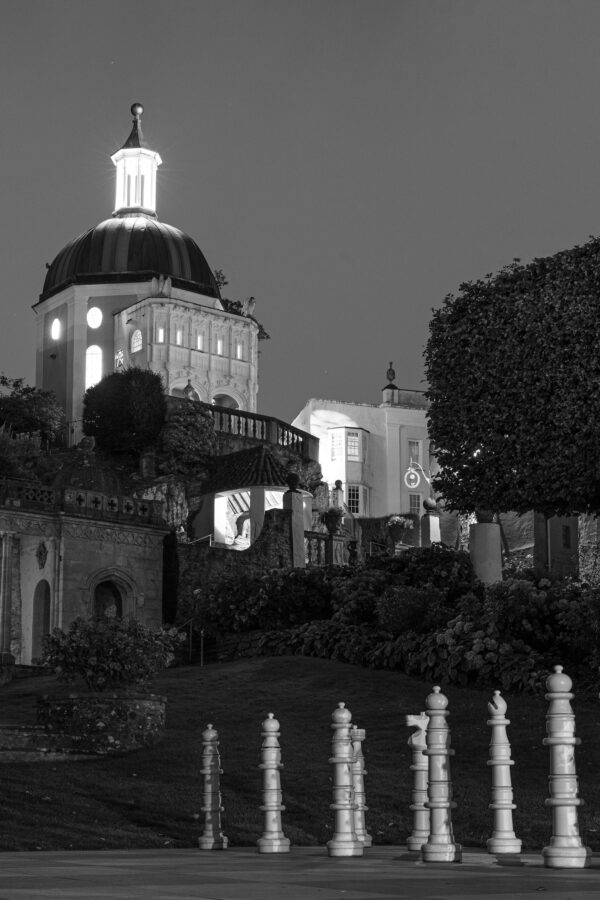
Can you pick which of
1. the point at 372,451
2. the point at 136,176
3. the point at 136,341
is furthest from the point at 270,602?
the point at 136,176

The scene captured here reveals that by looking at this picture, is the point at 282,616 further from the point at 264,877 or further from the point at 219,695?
the point at 264,877

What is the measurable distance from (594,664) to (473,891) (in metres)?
18.3

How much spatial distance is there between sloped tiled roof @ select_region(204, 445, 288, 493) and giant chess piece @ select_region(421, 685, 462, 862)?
3815 cm

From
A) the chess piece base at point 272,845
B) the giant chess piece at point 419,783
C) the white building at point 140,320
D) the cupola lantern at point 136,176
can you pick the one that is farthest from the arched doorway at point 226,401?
the giant chess piece at point 419,783

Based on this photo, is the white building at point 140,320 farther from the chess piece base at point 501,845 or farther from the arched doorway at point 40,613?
the chess piece base at point 501,845

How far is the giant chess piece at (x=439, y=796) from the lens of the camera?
10.4 meters

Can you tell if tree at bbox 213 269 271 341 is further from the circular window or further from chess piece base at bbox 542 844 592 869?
chess piece base at bbox 542 844 592 869

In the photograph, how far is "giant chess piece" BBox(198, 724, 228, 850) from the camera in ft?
44.2

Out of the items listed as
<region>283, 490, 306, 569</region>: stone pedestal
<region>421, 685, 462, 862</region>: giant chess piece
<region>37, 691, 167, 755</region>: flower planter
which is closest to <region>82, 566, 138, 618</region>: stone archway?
<region>283, 490, 306, 569</region>: stone pedestal

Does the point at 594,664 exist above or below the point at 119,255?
below

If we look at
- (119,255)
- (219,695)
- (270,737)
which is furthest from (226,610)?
(119,255)

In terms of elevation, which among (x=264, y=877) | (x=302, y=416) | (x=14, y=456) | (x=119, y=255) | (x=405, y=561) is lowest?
(x=264, y=877)

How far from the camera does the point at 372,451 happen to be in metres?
77.7

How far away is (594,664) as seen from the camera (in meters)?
25.3
